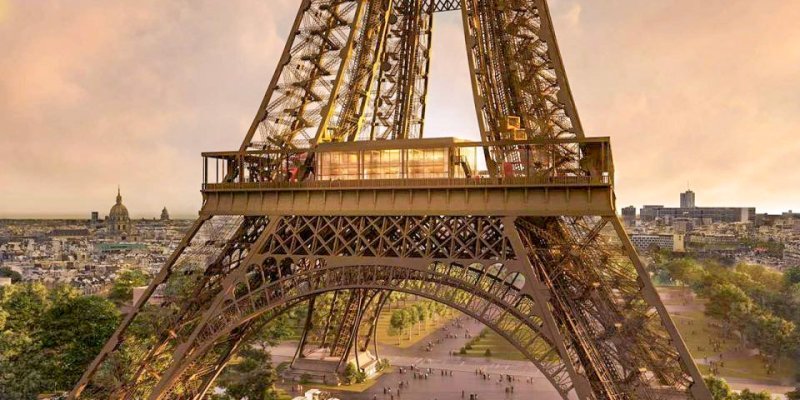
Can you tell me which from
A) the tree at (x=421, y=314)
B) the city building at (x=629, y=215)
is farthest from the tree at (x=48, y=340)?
the city building at (x=629, y=215)

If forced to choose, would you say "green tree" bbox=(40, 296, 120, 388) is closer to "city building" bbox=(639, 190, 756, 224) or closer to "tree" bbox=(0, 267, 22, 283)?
"tree" bbox=(0, 267, 22, 283)

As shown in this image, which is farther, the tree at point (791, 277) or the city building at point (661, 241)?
the city building at point (661, 241)

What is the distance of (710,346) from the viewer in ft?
201

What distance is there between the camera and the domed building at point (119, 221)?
161 metres

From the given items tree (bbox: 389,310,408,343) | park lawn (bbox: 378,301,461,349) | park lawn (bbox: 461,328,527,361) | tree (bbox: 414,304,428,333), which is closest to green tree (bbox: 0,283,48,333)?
tree (bbox: 389,310,408,343)

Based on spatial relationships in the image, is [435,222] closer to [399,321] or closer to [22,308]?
[22,308]

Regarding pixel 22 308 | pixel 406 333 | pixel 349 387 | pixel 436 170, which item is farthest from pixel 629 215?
pixel 436 170

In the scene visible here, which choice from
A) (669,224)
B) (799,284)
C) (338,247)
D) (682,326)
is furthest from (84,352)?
(669,224)

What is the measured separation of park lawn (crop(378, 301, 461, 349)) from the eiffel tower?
136 ft

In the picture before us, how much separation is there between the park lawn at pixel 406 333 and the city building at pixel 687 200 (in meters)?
74.8

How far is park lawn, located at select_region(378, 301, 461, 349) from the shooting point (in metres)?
71.5

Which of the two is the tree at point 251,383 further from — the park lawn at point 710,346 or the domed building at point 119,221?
the domed building at point 119,221

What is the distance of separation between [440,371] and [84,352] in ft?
95.4

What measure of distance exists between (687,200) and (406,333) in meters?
93.9
